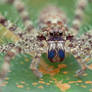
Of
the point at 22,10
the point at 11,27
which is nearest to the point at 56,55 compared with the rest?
the point at 11,27

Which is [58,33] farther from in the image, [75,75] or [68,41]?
[75,75]

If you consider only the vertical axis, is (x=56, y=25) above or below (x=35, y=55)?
above

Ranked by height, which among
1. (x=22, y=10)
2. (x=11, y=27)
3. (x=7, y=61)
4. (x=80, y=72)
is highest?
(x=22, y=10)

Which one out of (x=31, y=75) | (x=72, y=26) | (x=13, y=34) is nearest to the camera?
(x=31, y=75)

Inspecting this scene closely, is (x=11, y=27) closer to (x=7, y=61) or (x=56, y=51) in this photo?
(x=56, y=51)

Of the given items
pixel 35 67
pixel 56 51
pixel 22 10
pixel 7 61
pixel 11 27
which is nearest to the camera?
pixel 7 61

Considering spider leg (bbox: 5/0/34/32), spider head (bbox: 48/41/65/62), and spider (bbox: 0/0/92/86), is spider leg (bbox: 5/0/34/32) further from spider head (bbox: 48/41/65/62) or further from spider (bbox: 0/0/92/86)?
spider head (bbox: 48/41/65/62)

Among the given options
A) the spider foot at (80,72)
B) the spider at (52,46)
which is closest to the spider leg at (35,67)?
the spider at (52,46)

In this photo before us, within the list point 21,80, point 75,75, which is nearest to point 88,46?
point 75,75
